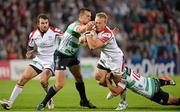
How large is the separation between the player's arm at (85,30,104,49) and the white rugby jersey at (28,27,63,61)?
1718 millimetres

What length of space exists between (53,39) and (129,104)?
2457mm

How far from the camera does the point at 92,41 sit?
503 inches

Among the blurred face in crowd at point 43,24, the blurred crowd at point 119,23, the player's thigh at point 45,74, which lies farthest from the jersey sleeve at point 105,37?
the blurred crowd at point 119,23

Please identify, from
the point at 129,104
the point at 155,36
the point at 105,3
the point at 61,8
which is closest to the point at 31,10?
the point at 61,8

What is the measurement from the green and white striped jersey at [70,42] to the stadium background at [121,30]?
11.2 m

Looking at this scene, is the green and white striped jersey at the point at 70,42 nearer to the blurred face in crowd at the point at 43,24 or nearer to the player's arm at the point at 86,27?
the player's arm at the point at 86,27

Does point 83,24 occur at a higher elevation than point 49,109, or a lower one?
higher

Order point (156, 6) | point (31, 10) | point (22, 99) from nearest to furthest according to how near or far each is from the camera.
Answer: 1. point (22, 99)
2. point (31, 10)
3. point (156, 6)

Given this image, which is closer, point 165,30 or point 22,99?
point 22,99

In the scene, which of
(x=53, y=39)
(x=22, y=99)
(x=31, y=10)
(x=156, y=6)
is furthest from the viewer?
(x=156, y=6)

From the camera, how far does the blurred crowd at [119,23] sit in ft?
86.1

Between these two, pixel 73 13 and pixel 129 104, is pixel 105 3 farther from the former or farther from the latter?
pixel 129 104

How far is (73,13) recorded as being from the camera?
89.7 feet

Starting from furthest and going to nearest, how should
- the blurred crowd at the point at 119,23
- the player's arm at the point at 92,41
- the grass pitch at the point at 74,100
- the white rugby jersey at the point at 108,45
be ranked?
the blurred crowd at the point at 119,23 → the grass pitch at the point at 74,100 → the white rugby jersey at the point at 108,45 → the player's arm at the point at 92,41
